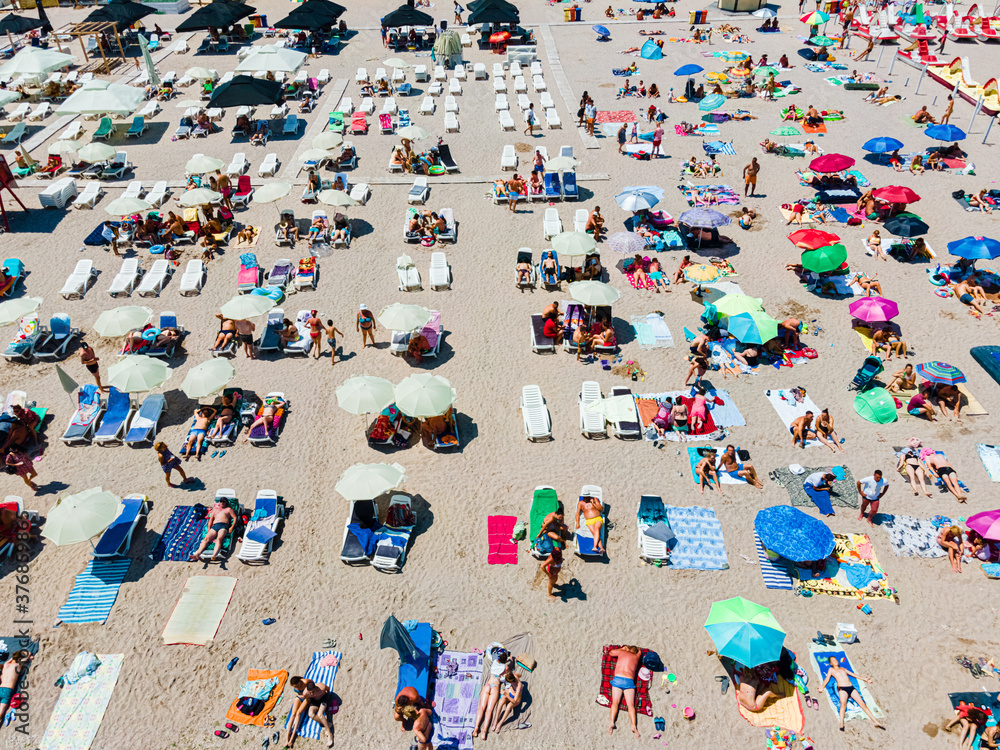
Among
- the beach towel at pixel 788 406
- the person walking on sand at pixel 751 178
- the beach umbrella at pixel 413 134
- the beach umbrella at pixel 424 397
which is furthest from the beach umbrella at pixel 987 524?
the beach umbrella at pixel 413 134

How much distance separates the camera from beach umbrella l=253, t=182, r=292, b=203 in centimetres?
2017

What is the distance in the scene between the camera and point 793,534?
417 inches

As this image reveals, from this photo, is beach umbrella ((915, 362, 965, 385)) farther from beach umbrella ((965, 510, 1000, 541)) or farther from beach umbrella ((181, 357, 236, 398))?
beach umbrella ((181, 357, 236, 398))

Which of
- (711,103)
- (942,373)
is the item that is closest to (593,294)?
(942,373)

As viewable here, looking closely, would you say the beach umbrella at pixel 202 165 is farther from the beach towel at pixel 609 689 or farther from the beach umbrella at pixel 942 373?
the beach umbrella at pixel 942 373

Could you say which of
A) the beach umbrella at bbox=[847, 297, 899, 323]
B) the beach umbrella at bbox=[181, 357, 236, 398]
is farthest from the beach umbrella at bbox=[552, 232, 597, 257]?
the beach umbrella at bbox=[181, 357, 236, 398]

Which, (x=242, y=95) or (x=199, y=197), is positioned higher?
(x=242, y=95)

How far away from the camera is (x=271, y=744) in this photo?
8.97 meters

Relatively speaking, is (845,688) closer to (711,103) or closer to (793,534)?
(793,534)

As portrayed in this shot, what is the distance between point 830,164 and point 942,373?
10.4m

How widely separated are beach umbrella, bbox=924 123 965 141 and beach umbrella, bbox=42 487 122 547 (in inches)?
1078

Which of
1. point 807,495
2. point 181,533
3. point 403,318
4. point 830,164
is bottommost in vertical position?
point 181,533

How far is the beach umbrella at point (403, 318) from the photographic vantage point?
14.8m

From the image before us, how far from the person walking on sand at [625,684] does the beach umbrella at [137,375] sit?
1076cm
